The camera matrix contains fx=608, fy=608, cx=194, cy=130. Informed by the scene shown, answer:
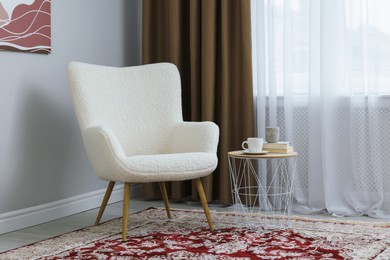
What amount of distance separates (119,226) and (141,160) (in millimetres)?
514

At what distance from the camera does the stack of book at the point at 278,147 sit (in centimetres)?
310

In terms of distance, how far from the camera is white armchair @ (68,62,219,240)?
2973mm

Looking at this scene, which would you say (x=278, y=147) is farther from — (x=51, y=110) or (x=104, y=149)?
(x=51, y=110)

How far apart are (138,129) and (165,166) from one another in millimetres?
626

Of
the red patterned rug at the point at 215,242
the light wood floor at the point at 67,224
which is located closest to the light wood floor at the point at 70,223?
the light wood floor at the point at 67,224

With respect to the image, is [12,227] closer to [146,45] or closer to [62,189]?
[62,189]

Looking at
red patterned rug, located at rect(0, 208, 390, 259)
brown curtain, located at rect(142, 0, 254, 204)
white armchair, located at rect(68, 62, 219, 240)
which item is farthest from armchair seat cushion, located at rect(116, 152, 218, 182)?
brown curtain, located at rect(142, 0, 254, 204)

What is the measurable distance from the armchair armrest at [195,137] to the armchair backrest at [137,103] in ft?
0.32

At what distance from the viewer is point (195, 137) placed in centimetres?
331

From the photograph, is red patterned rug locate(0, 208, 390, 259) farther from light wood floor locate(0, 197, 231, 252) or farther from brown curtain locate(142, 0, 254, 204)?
brown curtain locate(142, 0, 254, 204)

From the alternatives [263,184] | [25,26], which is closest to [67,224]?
[25,26]

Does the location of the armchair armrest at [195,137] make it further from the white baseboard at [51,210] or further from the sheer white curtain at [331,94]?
the white baseboard at [51,210]

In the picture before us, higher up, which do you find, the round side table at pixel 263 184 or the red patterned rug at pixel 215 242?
the round side table at pixel 263 184

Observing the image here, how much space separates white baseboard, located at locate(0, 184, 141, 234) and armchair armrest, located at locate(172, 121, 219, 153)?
2.40 ft
